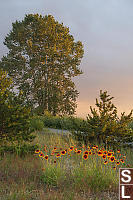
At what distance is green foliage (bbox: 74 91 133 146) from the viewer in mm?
7828

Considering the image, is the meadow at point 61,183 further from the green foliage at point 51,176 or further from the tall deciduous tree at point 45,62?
the tall deciduous tree at point 45,62

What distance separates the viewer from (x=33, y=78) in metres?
23.6

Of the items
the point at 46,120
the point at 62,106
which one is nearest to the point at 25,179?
the point at 46,120

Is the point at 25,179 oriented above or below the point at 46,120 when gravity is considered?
below

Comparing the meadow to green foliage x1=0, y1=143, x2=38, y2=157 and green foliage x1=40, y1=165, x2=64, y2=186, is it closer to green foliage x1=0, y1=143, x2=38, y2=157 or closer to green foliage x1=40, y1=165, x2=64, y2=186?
green foliage x1=40, y1=165, x2=64, y2=186

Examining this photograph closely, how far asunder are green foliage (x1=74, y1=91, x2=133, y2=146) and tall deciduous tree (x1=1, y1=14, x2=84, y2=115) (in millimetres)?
14479

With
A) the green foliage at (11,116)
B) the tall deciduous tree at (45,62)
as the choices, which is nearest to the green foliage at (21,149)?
the green foliage at (11,116)

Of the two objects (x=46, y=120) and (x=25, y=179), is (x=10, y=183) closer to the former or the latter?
(x=25, y=179)

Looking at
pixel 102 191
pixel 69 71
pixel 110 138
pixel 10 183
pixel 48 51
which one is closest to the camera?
pixel 102 191

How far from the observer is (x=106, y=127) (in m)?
7.75

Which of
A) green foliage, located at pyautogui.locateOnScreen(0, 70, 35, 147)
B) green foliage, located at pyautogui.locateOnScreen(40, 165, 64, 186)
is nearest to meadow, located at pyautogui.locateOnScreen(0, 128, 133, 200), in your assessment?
green foliage, located at pyautogui.locateOnScreen(40, 165, 64, 186)

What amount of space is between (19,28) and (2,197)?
23.1 metres

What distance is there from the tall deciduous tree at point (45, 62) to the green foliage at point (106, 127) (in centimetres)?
1448

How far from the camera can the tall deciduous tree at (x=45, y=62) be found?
75.3ft
